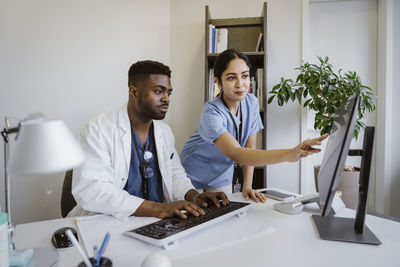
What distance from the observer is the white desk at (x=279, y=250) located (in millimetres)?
737

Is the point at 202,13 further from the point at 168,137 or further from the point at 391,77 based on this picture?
the point at 391,77

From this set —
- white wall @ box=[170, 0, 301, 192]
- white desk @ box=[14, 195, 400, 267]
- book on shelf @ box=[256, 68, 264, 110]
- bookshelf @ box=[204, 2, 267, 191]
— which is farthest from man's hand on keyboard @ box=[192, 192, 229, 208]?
white wall @ box=[170, 0, 301, 192]

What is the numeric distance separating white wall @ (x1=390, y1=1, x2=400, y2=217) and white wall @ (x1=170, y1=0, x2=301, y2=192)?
86 cm

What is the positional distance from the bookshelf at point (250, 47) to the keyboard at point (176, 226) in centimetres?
137

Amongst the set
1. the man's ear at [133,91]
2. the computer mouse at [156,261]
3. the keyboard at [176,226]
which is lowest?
the keyboard at [176,226]

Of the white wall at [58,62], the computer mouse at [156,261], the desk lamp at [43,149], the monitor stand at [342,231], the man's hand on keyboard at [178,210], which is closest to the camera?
the desk lamp at [43,149]

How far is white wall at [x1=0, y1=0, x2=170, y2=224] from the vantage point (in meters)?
1.72

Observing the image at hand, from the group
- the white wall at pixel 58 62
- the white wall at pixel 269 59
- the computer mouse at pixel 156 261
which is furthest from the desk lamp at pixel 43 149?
the white wall at pixel 269 59

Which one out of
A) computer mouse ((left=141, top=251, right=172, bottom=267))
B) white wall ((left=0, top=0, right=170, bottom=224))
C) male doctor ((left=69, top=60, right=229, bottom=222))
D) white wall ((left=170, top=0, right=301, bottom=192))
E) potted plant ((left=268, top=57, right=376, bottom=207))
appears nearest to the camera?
computer mouse ((left=141, top=251, right=172, bottom=267))

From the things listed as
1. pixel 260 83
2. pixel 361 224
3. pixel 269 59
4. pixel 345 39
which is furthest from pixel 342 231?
pixel 345 39

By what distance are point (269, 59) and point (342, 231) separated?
6.68ft

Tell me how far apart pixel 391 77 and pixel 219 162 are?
1.95 m

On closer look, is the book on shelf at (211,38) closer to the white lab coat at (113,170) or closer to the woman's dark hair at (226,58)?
the woman's dark hair at (226,58)

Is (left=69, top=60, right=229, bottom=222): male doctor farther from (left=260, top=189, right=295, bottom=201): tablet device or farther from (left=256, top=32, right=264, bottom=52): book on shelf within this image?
(left=256, top=32, right=264, bottom=52): book on shelf
